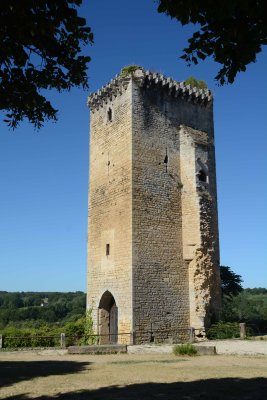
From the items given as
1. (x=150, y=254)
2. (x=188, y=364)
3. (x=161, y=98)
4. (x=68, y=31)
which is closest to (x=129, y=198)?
(x=150, y=254)

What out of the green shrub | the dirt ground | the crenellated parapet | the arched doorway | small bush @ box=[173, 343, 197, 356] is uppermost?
the crenellated parapet

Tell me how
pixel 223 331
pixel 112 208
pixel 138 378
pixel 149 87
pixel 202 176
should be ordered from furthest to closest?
pixel 202 176 < pixel 149 87 < pixel 112 208 < pixel 223 331 < pixel 138 378

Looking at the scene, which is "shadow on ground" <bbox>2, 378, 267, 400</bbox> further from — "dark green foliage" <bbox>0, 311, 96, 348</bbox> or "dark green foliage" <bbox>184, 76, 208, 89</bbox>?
"dark green foliage" <bbox>184, 76, 208, 89</bbox>

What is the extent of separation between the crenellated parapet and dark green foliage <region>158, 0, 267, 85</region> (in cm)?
1485

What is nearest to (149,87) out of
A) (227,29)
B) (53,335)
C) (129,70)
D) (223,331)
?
(129,70)

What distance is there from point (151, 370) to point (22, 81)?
705cm

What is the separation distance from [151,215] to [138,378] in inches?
413

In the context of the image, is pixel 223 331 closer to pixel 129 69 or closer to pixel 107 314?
pixel 107 314

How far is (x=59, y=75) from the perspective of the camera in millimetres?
6234

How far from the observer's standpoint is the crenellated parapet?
19922 millimetres

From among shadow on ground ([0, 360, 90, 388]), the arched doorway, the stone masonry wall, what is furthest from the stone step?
the arched doorway

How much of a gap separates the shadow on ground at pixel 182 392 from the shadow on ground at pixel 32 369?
2135 millimetres

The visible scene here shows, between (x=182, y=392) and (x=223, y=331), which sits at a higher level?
(x=223, y=331)

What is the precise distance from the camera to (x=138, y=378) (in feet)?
28.9
